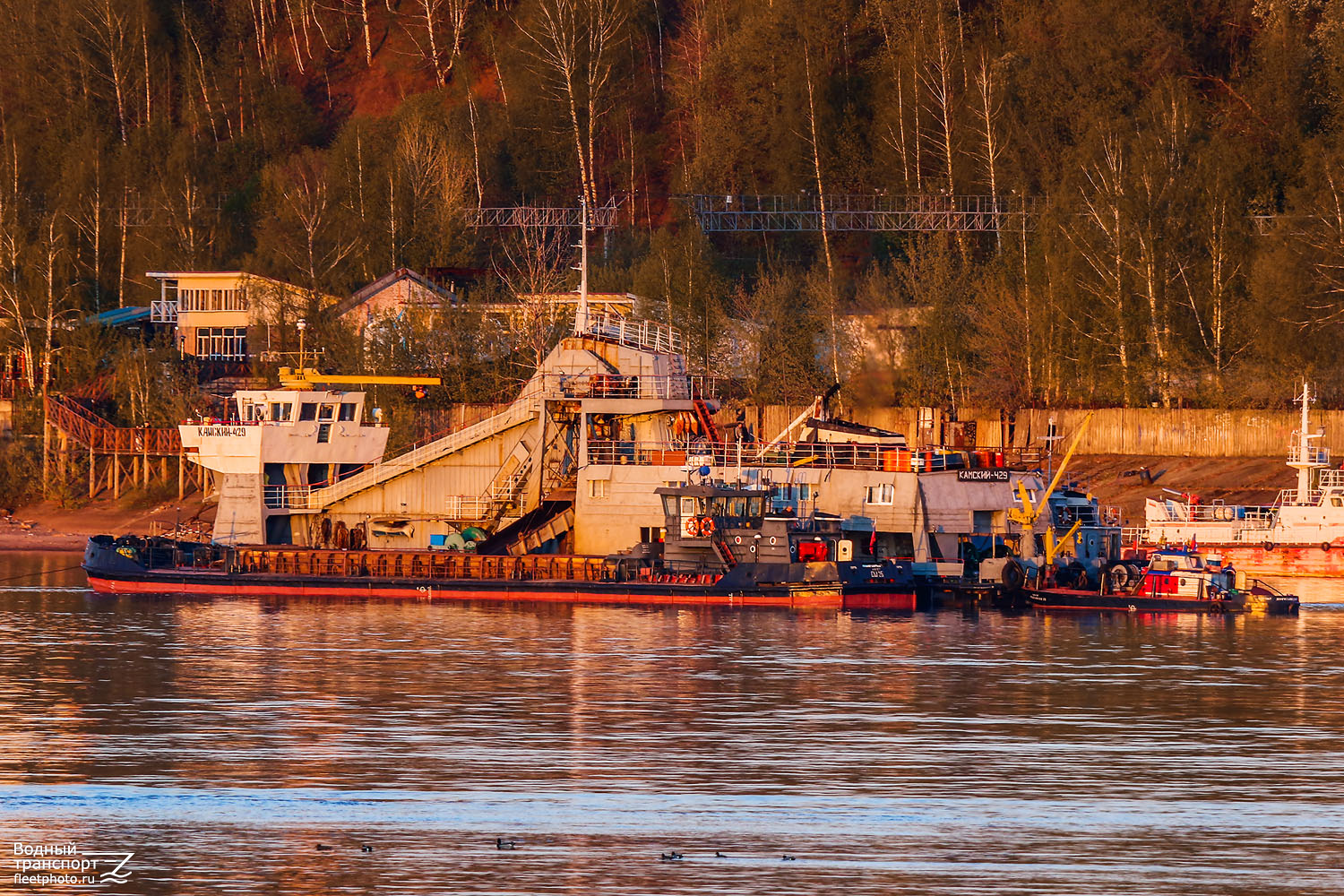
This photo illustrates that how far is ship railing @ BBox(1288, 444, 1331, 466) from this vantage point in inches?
2992

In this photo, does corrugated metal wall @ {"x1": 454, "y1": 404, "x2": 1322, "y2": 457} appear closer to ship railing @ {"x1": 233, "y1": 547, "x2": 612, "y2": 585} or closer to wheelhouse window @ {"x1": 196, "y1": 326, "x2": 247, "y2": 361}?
wheelhouse window @ {"x1": 196, "y1": 326, "x2": 247, "y2": 361}

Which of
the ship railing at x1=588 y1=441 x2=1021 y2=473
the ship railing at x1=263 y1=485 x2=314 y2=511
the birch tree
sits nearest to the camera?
the ship railing at x1=588 y1=441 x2=1021 y2=473

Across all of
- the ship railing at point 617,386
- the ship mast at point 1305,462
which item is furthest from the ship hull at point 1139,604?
the ship mast at point 1305,462

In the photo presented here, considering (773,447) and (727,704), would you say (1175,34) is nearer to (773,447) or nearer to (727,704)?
(773,447)

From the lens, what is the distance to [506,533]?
69.4 metres

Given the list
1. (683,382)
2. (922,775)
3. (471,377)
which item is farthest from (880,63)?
(922,775)

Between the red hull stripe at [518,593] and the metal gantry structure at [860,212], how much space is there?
136ft

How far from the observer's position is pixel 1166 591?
61938mm

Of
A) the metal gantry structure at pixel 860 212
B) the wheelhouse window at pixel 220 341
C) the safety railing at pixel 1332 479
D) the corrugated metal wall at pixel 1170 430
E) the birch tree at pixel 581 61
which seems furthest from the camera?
the birch tree at pixel 581 61

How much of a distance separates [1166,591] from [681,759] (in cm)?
3310

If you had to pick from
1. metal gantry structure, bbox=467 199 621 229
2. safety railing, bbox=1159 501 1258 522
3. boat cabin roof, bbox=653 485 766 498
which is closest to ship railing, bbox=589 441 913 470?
boat cabin roof, bbox=653 485 766 498

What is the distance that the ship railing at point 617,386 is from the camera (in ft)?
227

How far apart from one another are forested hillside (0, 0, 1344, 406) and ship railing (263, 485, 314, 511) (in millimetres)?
33137

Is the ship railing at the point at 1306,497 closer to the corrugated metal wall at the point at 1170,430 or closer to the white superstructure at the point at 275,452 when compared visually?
the corrugated metal wall at the point at 1170,430
